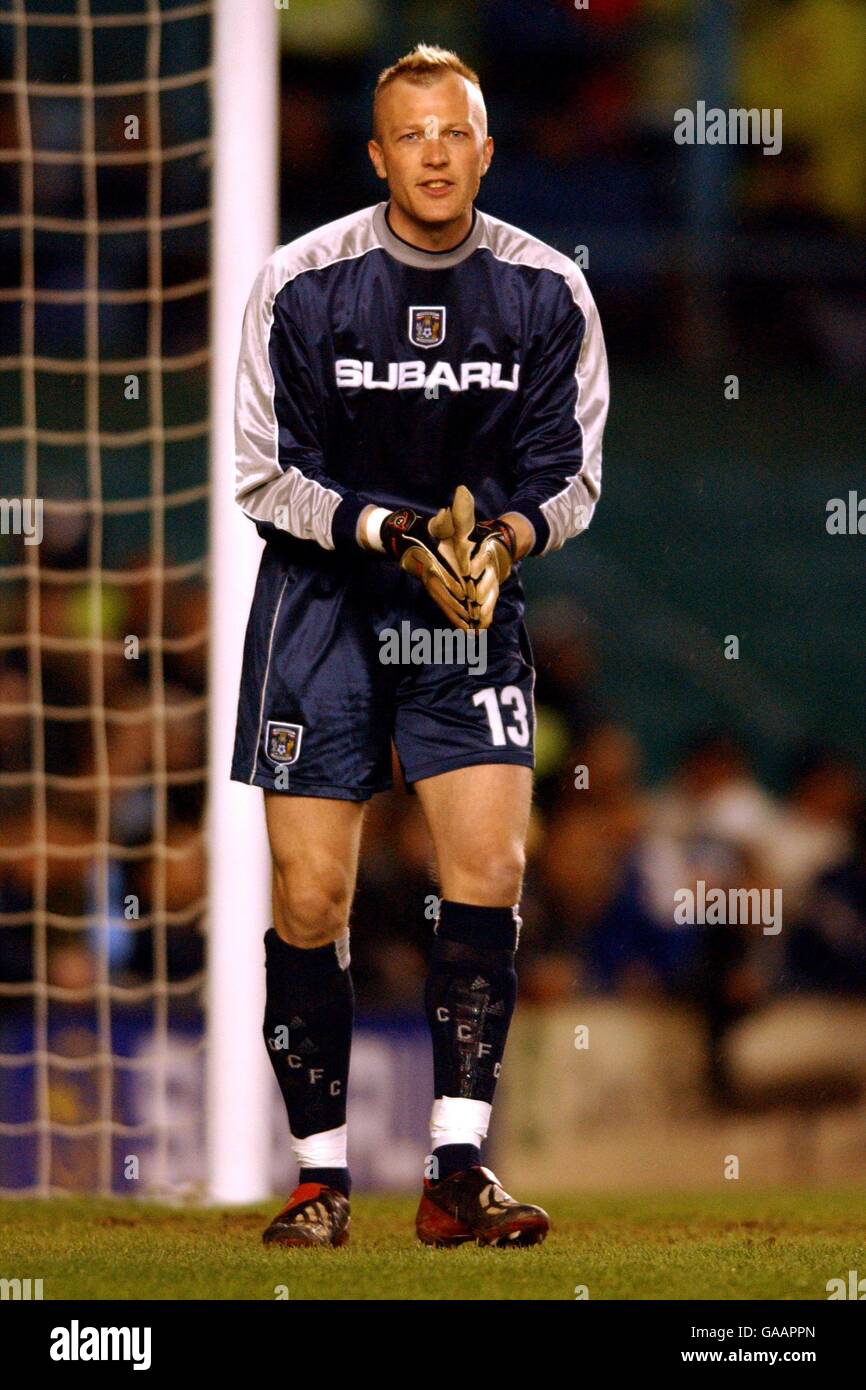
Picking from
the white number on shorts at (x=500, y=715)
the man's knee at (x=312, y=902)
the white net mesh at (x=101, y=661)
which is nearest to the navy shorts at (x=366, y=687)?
the white number on shorts at (x=500, y=715)

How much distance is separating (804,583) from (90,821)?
17.0 ft

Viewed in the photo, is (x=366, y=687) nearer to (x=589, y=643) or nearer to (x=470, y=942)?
(x=470, y=942)

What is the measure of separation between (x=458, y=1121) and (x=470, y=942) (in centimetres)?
34

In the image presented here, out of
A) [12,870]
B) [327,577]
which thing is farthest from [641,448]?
[327,577]

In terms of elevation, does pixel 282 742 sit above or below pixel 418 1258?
above

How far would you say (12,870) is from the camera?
7.72m

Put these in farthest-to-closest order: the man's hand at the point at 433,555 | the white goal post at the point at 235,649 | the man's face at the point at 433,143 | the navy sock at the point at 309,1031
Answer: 1. the white goal post at the point at 235,649
2. the navy sock at the point at 309,1031
3. the man's face at the point at 433,143
4. the man's hand at the point at 433,555

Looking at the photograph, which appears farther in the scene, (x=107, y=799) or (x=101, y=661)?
(x=101, y=661)

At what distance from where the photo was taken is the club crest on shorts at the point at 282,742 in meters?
4.16

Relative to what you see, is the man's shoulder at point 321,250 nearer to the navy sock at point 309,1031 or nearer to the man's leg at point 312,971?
the man's leg at point 312,971

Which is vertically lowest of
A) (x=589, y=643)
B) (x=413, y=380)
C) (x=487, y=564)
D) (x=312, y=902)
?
(x=312, y=902)

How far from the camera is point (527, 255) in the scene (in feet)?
13.9

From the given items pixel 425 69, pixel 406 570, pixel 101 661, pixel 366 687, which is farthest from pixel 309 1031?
pixel 101 661
